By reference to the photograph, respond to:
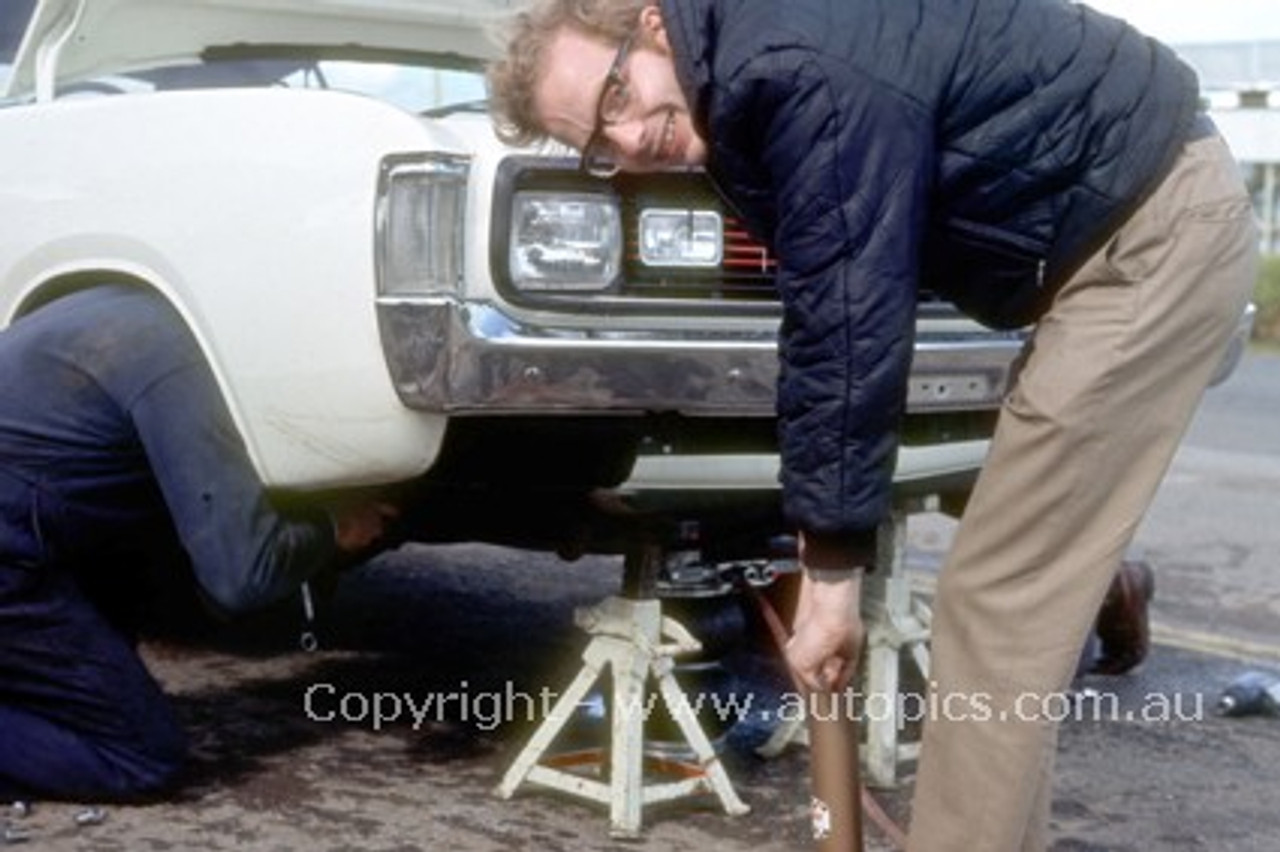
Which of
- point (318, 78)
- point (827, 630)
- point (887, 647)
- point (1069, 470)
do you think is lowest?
point (887, 647)

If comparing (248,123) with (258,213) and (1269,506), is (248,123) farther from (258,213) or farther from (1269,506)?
(1269,506)

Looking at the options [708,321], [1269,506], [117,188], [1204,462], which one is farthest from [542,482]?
[1204,462]

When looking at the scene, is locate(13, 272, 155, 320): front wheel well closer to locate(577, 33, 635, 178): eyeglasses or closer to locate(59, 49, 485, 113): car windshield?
locate(59, 49, 485, 113): car windshield

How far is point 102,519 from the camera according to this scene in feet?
13.6

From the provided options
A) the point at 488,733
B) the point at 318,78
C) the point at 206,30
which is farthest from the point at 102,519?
the point at 206,30

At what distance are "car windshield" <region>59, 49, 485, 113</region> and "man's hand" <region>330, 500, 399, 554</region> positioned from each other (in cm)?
110

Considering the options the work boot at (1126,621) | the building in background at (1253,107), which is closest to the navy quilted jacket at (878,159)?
the work boot at (1126,621)

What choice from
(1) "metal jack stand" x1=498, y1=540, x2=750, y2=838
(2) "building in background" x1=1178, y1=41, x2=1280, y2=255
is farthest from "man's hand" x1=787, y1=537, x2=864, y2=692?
(2) "building in background" x1=1178, y1=41, x2=1280, y2=255

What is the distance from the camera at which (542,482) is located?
411 centimetres

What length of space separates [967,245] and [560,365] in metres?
1.01

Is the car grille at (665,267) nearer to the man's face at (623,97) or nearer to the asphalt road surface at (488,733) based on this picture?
the man's face at (623,97)

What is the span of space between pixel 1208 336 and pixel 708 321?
1.08 metres

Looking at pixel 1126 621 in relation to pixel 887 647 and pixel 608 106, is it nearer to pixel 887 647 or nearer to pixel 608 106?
pixel 887 647

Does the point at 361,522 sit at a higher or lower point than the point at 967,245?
lower
